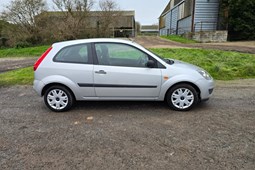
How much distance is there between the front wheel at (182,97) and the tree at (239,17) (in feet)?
66.8

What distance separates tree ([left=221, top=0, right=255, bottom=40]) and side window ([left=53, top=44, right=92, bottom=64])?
69.5 ft

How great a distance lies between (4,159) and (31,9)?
66.8ft

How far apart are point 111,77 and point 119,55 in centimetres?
62

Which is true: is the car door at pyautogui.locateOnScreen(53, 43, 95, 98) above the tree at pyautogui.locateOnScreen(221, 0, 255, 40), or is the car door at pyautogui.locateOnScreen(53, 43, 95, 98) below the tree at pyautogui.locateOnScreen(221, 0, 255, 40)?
below

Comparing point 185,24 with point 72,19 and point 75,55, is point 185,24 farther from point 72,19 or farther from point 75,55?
point 75,55

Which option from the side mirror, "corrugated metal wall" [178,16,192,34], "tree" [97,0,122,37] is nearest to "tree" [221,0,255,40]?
"corrugated metal wall" [178,16,192,34]

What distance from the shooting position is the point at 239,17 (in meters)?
21.3

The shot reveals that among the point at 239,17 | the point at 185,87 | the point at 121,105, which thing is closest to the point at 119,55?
the point at 121,105

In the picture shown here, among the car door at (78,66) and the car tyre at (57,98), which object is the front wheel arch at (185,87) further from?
the car tyre at (57,98)

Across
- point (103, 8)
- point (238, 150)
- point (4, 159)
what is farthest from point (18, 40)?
point (238, 150)

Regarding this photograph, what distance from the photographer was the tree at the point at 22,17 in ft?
62.2

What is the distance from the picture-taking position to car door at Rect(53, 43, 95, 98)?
4.18 meters

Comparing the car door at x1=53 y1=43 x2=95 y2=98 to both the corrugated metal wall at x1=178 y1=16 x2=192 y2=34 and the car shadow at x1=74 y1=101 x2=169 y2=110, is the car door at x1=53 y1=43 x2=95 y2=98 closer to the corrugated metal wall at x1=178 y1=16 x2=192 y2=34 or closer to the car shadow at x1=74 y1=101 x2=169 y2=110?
the car shadow at x1=74 y1=101 x2=169 y2=110

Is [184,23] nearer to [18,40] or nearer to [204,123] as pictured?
[18,40]
